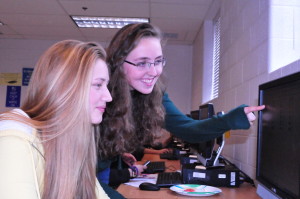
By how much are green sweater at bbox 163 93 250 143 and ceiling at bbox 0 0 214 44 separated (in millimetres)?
2046

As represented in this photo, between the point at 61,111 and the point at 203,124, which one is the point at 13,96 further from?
the point at 61,111

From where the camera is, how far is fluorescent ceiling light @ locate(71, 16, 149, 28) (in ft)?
13.7

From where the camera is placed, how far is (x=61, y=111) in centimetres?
92

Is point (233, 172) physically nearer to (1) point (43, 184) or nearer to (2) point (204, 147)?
(2) point (204, 147)

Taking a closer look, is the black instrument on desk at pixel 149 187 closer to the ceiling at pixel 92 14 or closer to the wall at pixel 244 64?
the wall at pixel 244 64

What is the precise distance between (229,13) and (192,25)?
69.5 inches

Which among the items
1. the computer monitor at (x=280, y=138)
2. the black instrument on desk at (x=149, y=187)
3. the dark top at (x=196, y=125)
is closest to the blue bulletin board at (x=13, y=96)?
the dark top at (x=196, y=125)

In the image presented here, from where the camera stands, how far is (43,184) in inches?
34.8

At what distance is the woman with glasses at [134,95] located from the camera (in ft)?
4.58

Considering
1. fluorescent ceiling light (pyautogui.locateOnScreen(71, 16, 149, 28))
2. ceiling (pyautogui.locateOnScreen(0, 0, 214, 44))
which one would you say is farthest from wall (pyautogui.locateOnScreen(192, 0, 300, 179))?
fluorescent ceiling light (pyautogui.locateOnScreen(71, 16, 149, 28))

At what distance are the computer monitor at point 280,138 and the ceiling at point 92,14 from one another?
257cm

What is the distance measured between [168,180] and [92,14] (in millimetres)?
2862

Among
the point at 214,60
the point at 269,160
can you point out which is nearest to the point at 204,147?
the point at 269,160

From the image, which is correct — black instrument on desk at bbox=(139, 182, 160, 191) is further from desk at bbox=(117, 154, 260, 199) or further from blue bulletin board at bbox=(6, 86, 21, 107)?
blue bulletin board at bbox=(6, 86, 21, 107)
